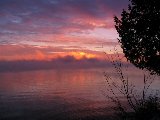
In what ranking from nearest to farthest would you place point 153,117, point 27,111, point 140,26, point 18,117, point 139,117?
point 153,117 → point 139,117 → point 140,26 → point 18,117 → point 27,111

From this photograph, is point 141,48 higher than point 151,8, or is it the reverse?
point 151,8

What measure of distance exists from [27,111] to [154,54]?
29.5m

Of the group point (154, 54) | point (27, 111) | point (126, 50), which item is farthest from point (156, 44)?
point (27, 111)

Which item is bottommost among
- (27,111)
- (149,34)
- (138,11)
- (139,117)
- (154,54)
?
(27,111)

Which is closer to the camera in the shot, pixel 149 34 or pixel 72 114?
pixel 149 34

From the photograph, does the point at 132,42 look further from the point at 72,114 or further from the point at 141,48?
the point at 72,114

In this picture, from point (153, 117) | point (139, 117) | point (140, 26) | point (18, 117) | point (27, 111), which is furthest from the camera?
point (27, 111)

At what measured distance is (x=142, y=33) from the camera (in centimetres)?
2373

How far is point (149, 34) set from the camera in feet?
76.8

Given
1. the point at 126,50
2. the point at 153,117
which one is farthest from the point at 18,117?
the point at 153,117

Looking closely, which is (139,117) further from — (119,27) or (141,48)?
(119,27)

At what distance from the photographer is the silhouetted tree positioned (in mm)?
23266

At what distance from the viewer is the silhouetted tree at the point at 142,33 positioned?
23266 mm

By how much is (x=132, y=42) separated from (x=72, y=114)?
898 inches
